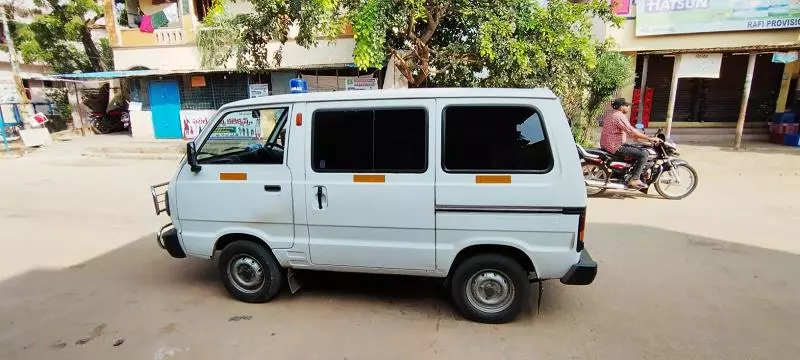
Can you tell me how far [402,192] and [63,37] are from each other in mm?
→ 21397

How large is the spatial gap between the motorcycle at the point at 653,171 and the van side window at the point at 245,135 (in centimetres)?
529

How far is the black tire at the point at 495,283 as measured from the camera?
3.35 metres

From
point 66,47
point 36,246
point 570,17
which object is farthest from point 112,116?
point 570,17

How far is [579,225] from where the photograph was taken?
3.15m

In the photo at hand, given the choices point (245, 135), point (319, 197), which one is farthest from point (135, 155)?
point (319, 197)

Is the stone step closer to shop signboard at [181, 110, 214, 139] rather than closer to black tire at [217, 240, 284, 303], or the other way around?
shop signboard at [181, 110, 214, 139]

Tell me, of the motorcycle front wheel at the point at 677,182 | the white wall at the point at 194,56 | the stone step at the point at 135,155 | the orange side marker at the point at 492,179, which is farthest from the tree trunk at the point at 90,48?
the motorcycle front wheel at the point at 677,182

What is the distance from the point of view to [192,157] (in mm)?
3627

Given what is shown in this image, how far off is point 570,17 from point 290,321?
25.0 ft

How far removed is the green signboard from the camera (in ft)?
41.9

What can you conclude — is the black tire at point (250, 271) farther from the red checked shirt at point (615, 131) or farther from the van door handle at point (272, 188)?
the red checked shirt at point (615, 131)

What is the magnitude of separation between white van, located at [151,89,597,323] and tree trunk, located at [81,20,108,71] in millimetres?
18955

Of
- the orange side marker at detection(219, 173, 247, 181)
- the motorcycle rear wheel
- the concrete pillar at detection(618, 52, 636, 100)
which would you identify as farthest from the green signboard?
the orange side marker at detection(219, 173, 247, 181)

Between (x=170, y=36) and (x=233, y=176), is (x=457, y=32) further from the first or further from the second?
(x=170, y=36)
